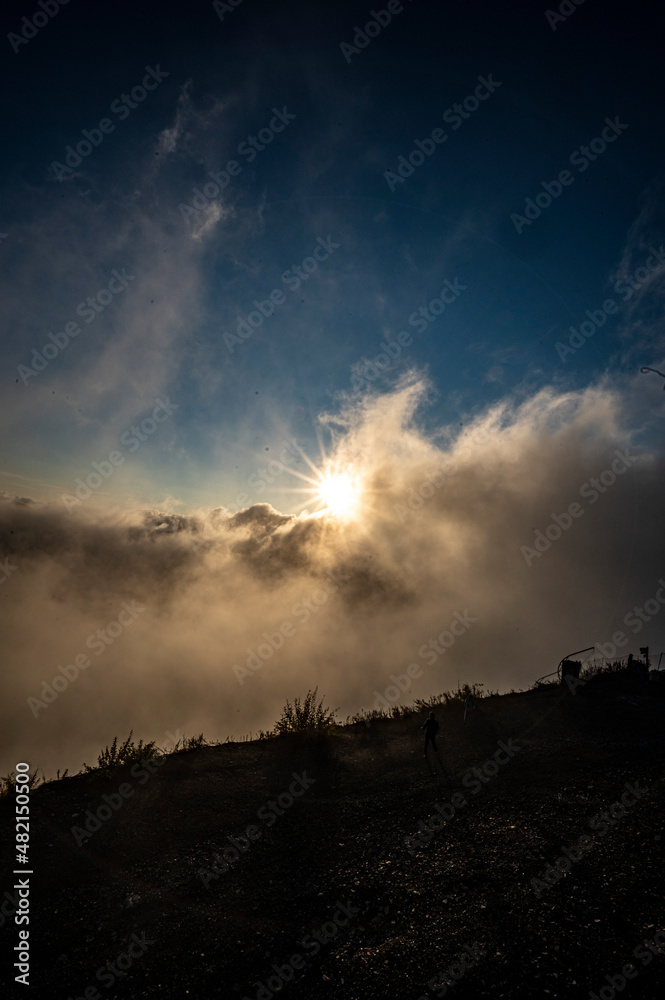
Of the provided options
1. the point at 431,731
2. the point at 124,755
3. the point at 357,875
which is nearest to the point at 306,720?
the point at 431,731

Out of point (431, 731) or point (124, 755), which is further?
point (431, 731)

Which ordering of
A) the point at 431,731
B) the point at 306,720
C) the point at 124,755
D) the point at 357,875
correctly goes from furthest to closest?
1. the point at 306,720
2. the point at 431,731
3. the point at 124,755
4. the point at 357,875

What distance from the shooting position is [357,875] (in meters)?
6.23

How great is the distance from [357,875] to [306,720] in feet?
22.9

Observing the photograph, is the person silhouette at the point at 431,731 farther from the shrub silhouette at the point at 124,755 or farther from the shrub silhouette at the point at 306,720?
the shrub silhouette at the point at 124,755

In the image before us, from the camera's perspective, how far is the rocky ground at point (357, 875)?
4480 mm

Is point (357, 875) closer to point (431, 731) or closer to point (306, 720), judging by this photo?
point (431, 731)

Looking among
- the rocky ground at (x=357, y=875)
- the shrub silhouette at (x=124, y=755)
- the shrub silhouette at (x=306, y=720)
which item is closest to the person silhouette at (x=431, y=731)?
the rocky ground at (x=357, y=875)

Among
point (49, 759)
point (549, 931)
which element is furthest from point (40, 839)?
point (49, 759)

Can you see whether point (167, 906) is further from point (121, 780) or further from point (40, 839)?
point (121, 780)

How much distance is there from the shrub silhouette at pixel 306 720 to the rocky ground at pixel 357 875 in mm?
1595

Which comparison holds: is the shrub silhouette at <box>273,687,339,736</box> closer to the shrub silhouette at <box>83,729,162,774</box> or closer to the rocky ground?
the rocky ground

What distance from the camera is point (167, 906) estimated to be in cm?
584

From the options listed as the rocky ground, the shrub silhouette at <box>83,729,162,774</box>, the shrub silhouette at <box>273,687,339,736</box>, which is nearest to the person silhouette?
the rocky ground
